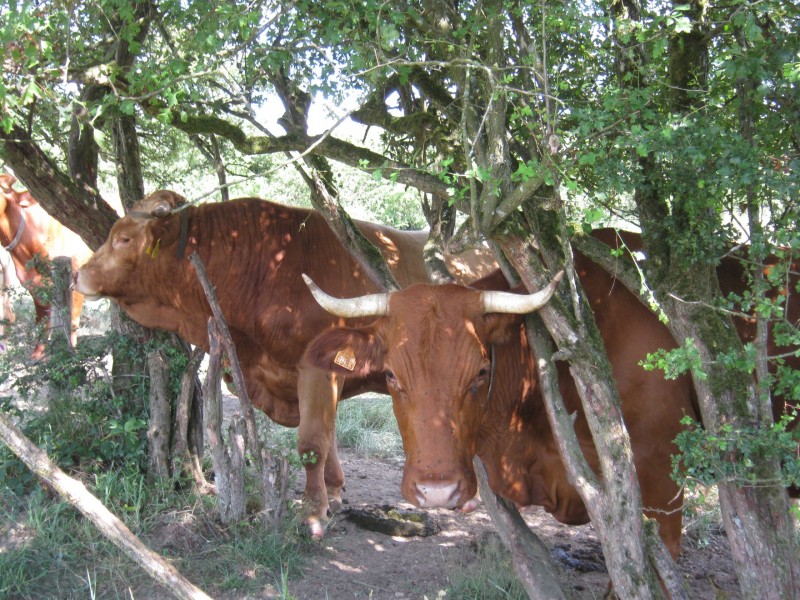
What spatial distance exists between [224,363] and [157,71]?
8.81 ft

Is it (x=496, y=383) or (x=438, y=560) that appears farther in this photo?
(x=438, y=560)

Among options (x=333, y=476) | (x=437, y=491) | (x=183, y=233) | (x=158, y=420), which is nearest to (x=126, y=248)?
(x=183, y=233)

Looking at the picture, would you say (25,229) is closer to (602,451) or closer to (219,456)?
(219,456)

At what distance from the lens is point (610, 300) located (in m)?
4.70

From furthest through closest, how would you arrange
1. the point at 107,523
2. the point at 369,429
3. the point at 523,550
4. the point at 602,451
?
the point at 369,429
the point at 523,550
the point at 602,451
the point at 107,523

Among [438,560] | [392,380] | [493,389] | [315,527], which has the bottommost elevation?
[438,560]

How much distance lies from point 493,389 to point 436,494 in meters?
1.02

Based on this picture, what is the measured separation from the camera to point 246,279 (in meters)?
6.44

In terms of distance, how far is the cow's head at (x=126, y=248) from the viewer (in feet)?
20.4

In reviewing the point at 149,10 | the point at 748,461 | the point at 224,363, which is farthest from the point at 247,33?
the point at 748,461

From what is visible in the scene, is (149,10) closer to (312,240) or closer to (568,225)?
(312,240)

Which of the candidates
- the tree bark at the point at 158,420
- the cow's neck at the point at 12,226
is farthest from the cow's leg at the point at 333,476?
the cow's neck at the point at 12,226

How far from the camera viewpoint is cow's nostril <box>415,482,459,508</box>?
3748 millimetres

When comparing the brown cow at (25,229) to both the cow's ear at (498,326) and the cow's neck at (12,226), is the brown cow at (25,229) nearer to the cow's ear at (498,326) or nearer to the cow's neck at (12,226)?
the cow's neck at (12,226)
